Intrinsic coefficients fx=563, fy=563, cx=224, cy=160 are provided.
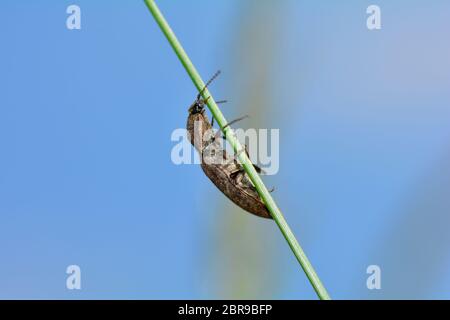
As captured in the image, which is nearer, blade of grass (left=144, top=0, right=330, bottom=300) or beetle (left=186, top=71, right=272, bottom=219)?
blade of grass (left=144, top=0, right=330, bottom=300)

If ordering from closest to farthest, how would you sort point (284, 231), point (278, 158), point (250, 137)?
1. point (284, 231)
2. point (250, 137)
3. point (278, 158)

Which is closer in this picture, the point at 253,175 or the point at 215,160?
the point at 253,175

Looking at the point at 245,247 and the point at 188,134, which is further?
the point at 188,134

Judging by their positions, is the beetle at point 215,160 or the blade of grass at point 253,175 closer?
the blade of grass at point 253,175
